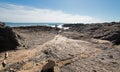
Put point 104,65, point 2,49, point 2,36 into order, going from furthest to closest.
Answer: point 2,36
point 2,49
point 104,65

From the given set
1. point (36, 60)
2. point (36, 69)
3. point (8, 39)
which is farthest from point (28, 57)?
point (8, 39)

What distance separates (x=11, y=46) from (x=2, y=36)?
1640mm

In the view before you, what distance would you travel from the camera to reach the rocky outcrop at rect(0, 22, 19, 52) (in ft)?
51.9

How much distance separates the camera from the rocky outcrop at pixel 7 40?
51.9 ft

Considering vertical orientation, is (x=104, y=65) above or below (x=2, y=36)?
below

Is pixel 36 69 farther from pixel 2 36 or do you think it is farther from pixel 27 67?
pixel 2 36

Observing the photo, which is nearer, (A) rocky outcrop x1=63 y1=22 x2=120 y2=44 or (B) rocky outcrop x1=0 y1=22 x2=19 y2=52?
(B) rocky outcrop x1=0 y1=22 x2=19 y2=52

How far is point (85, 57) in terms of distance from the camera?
41.9 feet

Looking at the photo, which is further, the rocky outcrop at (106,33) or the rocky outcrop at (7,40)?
the rocky outcrop at (106,33)

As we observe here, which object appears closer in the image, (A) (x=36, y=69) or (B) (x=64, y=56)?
(A) (x=36, y=69)

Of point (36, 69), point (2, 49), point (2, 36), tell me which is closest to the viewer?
point (36, 69)

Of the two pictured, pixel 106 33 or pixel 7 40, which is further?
pixel 106 33

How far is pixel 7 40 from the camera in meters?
16.5

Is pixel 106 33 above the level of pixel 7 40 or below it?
above
